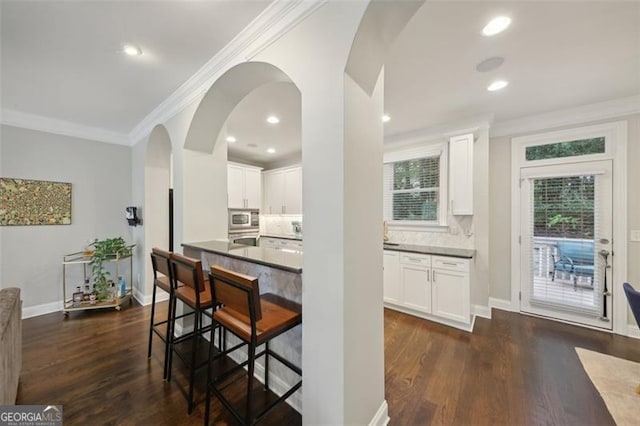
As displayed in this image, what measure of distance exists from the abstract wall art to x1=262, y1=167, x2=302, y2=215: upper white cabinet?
330 cm

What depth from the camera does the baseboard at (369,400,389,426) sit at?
151 cm

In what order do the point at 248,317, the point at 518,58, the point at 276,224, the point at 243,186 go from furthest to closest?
the point at 276,224
the point at 243,186
the point at 518,58
the point at 248,317

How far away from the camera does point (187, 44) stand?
191 cm

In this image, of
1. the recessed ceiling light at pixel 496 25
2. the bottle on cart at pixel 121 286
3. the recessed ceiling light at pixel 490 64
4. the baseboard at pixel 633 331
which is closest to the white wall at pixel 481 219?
the recessed ceiling light at pixel 490 64

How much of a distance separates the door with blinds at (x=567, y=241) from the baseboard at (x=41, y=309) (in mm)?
6593

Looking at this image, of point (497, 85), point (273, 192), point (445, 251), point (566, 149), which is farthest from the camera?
point (273, 192)

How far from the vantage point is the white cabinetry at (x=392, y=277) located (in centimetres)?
342

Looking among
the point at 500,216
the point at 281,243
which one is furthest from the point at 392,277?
the point at 281,243

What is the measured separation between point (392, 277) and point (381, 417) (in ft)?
6.69

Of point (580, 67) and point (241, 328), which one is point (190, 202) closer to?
point (241, 328)

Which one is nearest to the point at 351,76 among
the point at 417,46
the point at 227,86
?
the point at 417,46

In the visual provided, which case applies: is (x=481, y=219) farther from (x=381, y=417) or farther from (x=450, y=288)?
(x=381, y=417)

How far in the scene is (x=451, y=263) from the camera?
299cm

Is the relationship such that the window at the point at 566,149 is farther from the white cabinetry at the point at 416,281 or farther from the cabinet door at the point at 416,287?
the cabinet door at the point at 416,287
